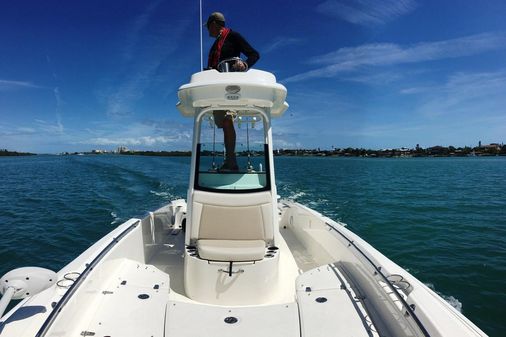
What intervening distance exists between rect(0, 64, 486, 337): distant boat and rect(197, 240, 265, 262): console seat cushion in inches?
0.4

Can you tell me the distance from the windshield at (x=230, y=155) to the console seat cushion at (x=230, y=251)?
62 centimetres

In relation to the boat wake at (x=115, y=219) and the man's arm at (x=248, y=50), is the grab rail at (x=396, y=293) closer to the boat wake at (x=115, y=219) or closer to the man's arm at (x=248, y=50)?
the man's arm at (x=248, y=50)

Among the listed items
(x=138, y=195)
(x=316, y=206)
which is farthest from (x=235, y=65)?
(x=138, y=195)

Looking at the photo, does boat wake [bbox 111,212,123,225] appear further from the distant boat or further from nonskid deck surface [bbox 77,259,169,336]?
nonskid deck surface [bbox 77,259,169,336]

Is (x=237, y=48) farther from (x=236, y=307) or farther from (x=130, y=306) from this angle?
(x=130, y=306)

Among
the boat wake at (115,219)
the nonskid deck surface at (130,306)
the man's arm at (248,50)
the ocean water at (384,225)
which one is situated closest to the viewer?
the nonskid deck surface at (130,306)

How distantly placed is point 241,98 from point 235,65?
0.49 metres

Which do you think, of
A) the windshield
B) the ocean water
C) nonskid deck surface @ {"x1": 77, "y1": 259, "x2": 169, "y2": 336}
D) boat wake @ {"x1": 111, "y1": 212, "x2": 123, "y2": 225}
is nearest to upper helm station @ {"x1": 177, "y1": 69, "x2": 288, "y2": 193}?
the windshield

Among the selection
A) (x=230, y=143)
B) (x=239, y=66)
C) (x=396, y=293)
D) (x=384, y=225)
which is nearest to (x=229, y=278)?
(x=396, y=293)

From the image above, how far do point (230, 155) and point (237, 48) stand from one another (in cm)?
140

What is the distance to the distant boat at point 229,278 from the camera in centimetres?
250

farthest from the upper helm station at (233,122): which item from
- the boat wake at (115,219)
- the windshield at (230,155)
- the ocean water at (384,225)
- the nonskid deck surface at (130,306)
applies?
the boat wake at (115,219)

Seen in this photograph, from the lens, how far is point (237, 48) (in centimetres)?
411

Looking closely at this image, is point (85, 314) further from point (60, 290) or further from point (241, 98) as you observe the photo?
point (241, 98)
